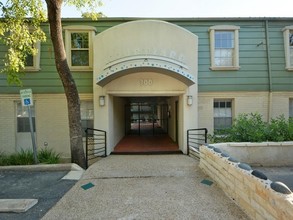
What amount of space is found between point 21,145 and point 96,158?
380 centimetres

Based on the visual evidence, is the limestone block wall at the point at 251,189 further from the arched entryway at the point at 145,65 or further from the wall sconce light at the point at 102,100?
the wall sconce light at the point at 102,100

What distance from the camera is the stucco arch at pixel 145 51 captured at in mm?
7804

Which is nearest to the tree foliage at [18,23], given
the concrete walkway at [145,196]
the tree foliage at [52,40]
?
the tree foliage at [52,40]

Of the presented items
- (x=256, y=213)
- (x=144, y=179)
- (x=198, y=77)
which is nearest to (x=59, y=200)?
(x=144, y=179)

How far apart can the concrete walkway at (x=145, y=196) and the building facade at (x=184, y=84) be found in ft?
9.44

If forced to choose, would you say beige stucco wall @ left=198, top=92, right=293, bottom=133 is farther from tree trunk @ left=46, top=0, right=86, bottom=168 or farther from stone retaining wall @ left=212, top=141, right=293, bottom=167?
tree trunk @ left=46, top=0, right=86, bottom=168

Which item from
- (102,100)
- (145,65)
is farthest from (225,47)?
(102,100)

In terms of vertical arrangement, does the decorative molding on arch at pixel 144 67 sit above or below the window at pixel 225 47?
below

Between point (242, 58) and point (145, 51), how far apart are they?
15.3 feet

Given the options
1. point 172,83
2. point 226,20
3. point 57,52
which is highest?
point 226,20

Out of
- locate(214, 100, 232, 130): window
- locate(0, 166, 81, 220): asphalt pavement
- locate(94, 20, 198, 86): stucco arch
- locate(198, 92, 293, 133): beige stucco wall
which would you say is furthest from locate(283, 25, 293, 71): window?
locate(0, 166, 81, 220): asphalt pavement

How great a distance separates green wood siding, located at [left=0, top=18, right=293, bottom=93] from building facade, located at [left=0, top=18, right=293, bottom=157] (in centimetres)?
4

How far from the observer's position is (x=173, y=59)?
8.24 meters

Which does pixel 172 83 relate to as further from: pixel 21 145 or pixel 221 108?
pixel 21 145
